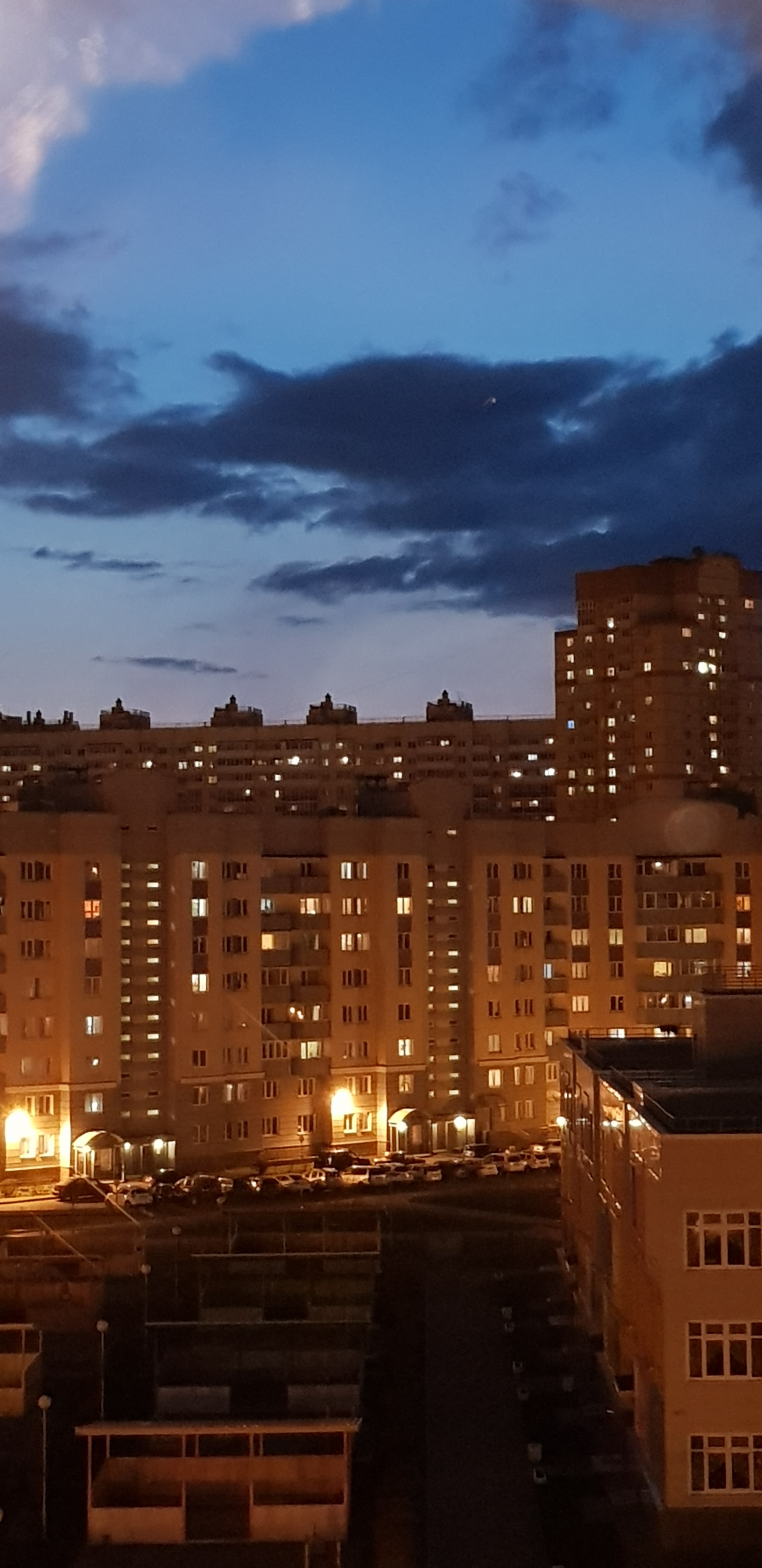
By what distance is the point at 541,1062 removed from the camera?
44.6 meters

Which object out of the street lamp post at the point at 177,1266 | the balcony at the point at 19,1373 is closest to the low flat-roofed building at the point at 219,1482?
the balcony at the point at 19,1373

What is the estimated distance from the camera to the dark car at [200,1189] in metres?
36.8

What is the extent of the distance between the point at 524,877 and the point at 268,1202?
38.0 ft

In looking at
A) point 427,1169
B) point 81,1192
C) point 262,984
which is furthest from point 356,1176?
point 81,1192

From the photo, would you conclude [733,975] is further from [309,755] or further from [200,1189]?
[309,755]

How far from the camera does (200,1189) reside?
123ft

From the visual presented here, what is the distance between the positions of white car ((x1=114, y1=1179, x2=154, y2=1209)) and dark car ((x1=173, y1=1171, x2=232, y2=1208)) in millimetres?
492

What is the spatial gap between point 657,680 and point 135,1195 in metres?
62.3

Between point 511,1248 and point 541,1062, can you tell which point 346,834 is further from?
point 511,1248

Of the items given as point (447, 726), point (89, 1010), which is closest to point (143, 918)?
point (89, 1010)

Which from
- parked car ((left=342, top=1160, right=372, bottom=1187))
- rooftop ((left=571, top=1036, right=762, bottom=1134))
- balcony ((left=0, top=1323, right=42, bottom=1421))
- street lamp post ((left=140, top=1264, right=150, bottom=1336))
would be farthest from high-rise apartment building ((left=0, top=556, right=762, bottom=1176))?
balcony ((left=0, top=1323, right=42, bottom=1421))

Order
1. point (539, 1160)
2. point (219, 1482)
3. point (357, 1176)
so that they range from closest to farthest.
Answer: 1. point (219, 1482)
2. point (357, 1176)
3. point (539, 1160)

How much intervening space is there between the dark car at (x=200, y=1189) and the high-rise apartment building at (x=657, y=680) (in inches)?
2250

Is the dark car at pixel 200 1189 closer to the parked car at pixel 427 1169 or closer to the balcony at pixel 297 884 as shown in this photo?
the parked car at pixel 427 1169
